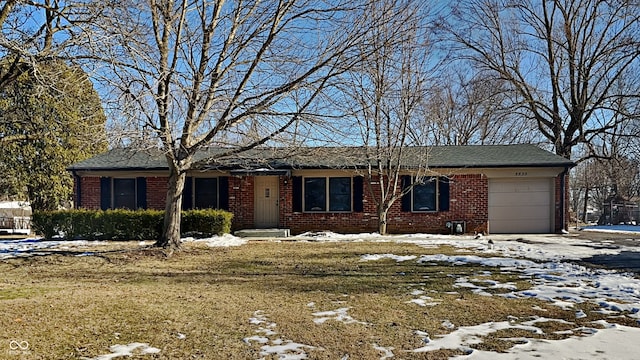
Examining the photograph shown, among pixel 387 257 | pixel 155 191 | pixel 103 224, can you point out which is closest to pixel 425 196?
pixel 387 257

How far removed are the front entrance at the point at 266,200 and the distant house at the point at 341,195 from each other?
0.12 feet

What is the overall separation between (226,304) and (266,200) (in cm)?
1075

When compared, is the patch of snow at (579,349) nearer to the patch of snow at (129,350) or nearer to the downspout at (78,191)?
the patch of snow at (129,350)

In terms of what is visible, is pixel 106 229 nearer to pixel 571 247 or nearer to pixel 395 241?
pixel 395 241

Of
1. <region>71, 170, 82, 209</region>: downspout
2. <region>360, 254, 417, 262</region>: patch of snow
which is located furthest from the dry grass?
<region>71, 170, 82, 209</region>: downspout

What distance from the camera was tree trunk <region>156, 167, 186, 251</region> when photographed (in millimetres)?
10289

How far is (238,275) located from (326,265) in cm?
183

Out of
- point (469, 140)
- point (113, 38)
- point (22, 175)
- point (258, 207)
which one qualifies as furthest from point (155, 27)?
point (469, 140)

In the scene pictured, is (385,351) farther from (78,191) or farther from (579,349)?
(78,191)

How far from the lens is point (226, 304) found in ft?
18.7

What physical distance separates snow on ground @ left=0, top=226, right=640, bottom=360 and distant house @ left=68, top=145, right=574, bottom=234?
387 centimetres

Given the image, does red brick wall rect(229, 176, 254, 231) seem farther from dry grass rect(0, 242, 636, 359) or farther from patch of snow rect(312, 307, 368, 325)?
patch of snow rect(312, 307, 368, 325)

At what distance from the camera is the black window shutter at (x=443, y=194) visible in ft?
52.9

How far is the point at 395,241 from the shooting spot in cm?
1314
